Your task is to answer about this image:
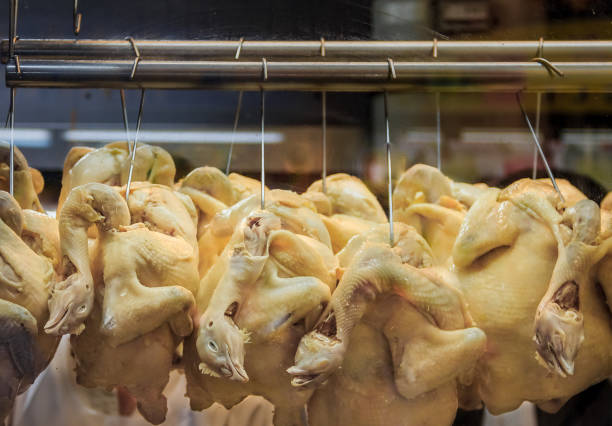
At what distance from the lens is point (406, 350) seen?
1.48 meters

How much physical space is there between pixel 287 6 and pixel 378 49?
0.41m

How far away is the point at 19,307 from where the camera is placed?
1.35 metres

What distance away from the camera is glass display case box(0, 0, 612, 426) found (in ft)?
4.70

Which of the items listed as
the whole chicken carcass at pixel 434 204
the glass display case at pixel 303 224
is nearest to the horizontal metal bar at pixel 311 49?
the glass display case at pixel 303 224

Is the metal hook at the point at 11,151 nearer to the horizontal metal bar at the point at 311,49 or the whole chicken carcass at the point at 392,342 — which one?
the horizontal metal bar at the point at 311,49

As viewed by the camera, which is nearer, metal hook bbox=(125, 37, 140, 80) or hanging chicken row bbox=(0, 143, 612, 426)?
hanging chicken row bbox=(0, 143, 612, 426)

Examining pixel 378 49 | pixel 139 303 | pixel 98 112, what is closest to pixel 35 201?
pixel 98 112

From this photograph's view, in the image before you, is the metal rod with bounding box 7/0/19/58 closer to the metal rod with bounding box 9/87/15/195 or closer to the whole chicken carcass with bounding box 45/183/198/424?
the metal rod with bounding box 9/87/15/195

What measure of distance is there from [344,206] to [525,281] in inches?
24.6

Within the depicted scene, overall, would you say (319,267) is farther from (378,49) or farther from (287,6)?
(287,6)

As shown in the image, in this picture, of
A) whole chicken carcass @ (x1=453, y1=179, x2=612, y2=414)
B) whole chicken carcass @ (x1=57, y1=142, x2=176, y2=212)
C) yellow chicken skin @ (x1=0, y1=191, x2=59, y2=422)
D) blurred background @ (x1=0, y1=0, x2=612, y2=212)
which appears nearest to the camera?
yellow chicken skin @ (x1=0, y1=191, x2=59, y2=422)

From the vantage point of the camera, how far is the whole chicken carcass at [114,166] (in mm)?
1831

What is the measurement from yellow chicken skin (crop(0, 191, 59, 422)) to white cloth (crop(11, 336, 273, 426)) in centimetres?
81

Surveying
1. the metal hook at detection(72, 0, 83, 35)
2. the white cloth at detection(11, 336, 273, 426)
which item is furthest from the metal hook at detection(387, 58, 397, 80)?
the white cloth at detection(11, 336, 273, 426)
